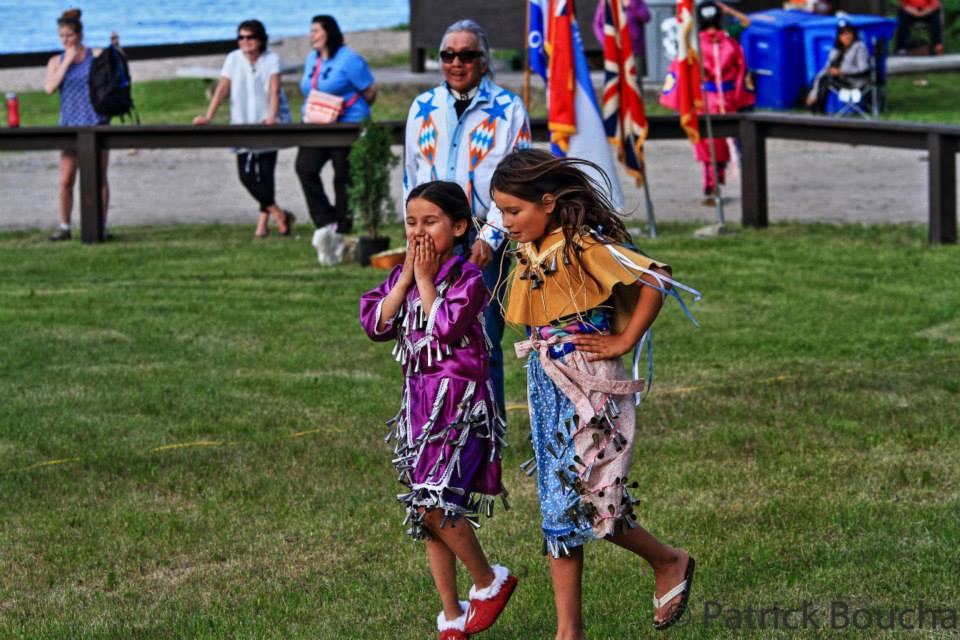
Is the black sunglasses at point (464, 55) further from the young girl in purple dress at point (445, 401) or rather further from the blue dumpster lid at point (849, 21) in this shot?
the blue dumpster lid at point (849, 21)

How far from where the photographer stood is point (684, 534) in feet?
20.2

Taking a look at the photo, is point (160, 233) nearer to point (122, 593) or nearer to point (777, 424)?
point (777, 424)

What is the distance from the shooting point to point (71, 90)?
15266mm

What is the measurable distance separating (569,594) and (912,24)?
88.2ft

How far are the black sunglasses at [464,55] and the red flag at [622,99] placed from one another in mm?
7223

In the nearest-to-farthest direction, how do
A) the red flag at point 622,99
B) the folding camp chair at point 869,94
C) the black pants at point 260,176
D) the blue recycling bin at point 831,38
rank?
the red flag at point 622,99 → the black pants at point 260,176 → the folding camp chair at point 869,94 → the blue recycling bin at point 831,38

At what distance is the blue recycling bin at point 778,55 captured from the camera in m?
23.4

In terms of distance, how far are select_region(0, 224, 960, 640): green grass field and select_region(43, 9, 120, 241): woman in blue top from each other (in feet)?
8.80

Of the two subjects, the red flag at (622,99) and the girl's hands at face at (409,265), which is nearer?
the girl's hands at face at (409,265)

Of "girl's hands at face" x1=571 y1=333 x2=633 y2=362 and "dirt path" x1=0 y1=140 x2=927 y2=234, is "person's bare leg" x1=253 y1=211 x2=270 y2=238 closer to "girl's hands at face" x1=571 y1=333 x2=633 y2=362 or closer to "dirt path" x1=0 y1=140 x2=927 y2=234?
"dirt path" x1=0 y1=140 x2=927 y2=234

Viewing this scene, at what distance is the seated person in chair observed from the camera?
71.6ft

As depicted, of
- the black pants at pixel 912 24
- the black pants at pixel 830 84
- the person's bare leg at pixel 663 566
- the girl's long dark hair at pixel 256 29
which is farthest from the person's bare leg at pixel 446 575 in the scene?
the black pants at pixel 912 24

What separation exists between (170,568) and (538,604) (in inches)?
57.9

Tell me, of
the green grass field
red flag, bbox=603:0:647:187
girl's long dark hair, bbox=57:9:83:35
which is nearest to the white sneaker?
the green grass field
